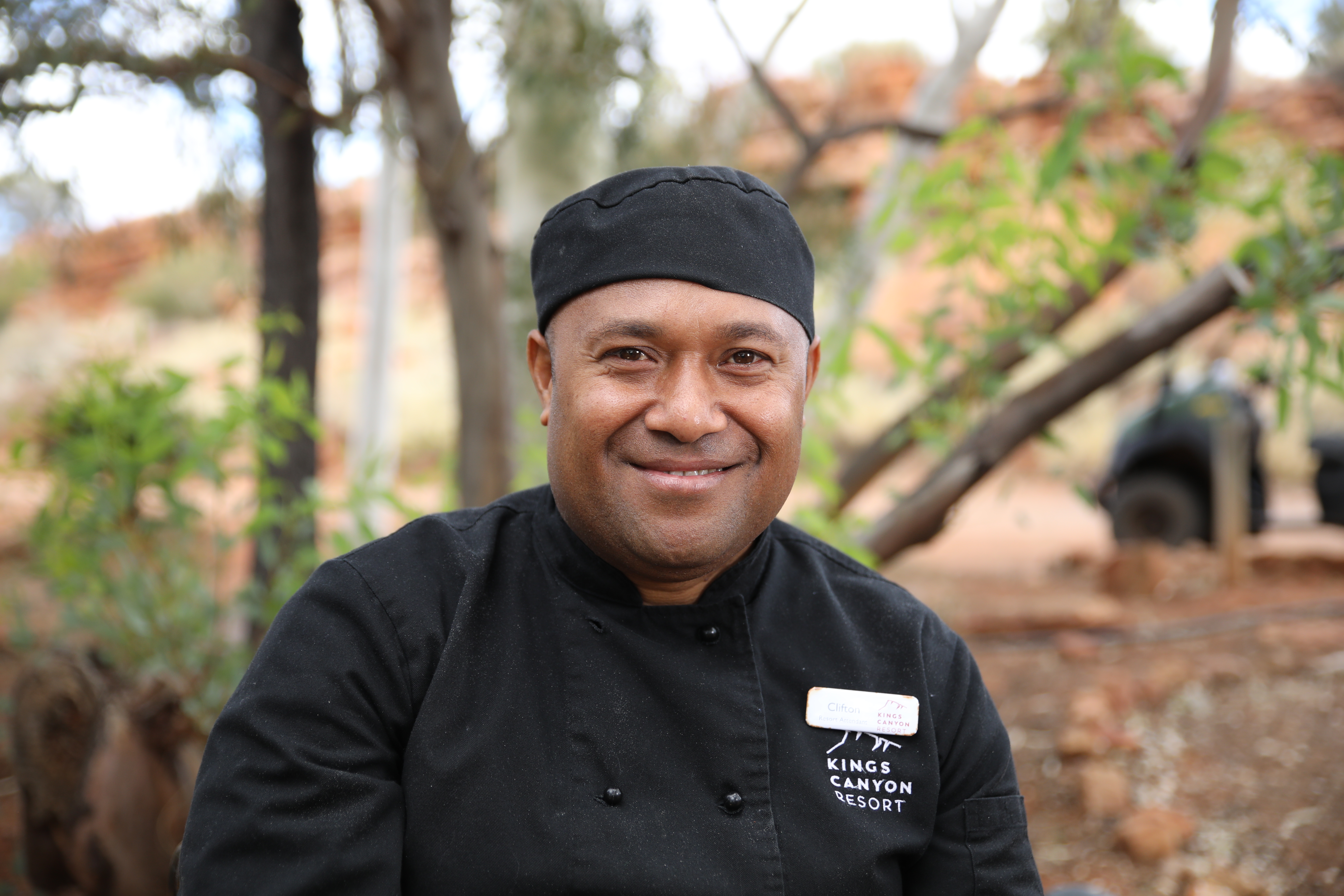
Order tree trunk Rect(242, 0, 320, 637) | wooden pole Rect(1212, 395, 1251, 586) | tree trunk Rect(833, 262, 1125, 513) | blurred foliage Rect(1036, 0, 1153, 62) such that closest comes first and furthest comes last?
1. tree trunk Rect(833, 262, 1125, 513)
2. tree trunk Rect(242, 0, 320, 637)
3. blurred foliage Rect(1036, 0, 1153, 62)
4. wooden pole Rect(1212, 395, 1251, 586)

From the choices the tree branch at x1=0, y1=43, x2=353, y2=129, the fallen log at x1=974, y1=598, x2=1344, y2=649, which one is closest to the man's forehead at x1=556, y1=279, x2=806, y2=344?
the tree branch at x1=0, y1=43, x2=353, y2=129

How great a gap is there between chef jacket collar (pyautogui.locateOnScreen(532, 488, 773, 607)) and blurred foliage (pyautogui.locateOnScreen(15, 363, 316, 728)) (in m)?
1.36

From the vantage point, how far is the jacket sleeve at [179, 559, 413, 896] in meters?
1.14

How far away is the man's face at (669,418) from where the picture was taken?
1.31 metres

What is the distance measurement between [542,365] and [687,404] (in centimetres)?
30

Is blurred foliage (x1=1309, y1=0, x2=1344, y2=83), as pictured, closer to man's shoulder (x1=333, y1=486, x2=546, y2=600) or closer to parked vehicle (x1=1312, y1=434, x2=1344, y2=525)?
man's shoulder (x1=333, y1=486, x2=546, y2=600)

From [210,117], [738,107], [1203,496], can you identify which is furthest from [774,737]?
[1203,496]

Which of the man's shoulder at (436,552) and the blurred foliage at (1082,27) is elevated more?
the blurred foliage at (1082,27)

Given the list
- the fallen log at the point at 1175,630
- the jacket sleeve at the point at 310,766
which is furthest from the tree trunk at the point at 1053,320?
the jacket sleeve at the point at 310,766

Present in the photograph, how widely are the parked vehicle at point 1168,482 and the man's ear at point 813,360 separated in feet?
20.0

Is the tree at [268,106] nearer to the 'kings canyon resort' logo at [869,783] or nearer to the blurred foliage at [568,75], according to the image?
the blurred foliage at [568,75]

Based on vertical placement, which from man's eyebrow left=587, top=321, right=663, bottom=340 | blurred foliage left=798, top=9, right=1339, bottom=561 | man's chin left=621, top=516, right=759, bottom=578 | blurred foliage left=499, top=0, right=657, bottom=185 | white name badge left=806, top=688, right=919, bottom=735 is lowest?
white name badge left=806, top=688, right=919, bottom=735

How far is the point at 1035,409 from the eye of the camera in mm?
3154

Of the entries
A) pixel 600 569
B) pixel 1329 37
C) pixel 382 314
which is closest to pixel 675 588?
pixel 600 569
